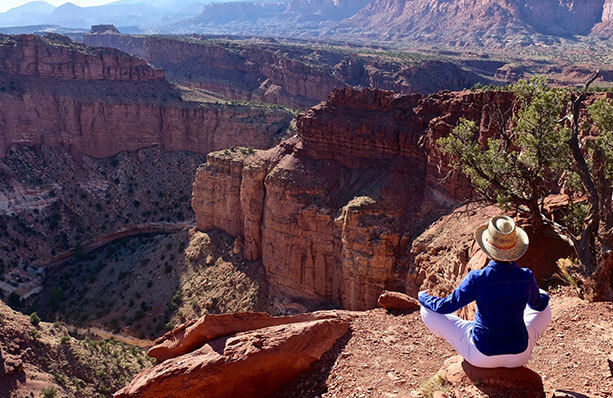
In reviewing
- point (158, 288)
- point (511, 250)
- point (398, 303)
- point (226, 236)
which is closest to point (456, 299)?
point (511, 250)

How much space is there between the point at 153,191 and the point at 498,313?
193 feet

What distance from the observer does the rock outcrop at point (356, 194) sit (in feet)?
88.9

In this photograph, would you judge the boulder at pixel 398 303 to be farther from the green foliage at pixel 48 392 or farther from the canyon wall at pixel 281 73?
the canyon wall at pixel 281 73

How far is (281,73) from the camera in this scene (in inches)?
4663

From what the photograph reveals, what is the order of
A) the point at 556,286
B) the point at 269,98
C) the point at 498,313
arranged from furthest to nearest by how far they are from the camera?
the point at 269,98 → the point at 556,286 → the point at 498,313

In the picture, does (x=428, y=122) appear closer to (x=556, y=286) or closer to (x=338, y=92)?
(x=338, y=92)

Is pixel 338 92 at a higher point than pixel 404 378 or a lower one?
higher

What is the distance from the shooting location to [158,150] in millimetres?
67312

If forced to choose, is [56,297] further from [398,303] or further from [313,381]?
[313,381]

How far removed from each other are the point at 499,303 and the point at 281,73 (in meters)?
115

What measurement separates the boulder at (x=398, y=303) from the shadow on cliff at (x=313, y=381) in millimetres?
→ 2764

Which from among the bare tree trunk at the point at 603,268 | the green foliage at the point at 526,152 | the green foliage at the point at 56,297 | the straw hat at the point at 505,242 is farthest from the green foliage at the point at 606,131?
the green foliage at the point at 56,297

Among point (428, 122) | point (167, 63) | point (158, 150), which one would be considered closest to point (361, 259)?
point (428, 122)

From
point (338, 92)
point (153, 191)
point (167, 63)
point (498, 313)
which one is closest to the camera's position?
point (498, 313)
